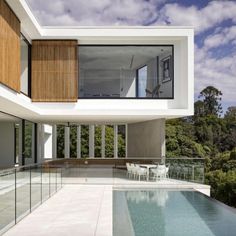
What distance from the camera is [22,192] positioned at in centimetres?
935

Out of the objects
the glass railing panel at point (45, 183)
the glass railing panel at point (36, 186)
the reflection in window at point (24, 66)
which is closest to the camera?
the glass railing panel at point (36, 186)

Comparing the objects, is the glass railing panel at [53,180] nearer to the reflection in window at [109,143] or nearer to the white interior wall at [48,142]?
the white interior wall at [48,142]

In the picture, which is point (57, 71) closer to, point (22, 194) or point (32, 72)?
point (32, 72)

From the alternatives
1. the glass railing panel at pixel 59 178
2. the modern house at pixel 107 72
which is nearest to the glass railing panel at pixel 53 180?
the glass railing panel at pixel 59 178

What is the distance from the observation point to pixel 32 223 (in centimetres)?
894

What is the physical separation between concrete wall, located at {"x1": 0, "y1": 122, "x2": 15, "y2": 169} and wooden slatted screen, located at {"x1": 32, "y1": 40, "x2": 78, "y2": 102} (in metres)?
4.20

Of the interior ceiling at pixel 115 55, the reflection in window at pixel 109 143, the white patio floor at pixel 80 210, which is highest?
the interior ceiling at pixel 115 55

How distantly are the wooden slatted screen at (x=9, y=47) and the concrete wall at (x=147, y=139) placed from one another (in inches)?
304

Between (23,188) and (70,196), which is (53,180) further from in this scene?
(23,188)

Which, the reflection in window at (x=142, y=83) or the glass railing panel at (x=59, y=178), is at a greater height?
the reflection in window at (x=142, y=83)

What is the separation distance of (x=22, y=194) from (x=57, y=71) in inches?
323

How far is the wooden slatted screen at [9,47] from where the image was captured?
37.8 feet

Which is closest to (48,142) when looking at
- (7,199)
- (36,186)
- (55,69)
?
(55,69)

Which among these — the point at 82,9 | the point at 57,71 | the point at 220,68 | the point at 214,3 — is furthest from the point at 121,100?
the point at 220,68
